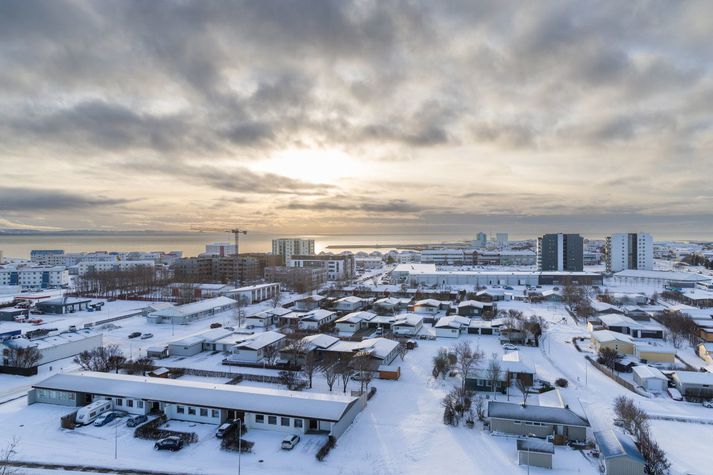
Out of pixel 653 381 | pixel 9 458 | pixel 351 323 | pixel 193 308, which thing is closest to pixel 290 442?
pixel 9 458

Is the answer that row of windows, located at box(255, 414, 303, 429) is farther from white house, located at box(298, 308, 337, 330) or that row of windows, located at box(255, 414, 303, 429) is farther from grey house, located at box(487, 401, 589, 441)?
white house, located at box(298, 308, 337, 330)

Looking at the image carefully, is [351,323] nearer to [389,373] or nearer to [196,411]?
[389,373]

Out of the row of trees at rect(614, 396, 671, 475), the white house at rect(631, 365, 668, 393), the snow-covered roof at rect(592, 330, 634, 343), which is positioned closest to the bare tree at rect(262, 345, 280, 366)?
the row of trees at rect(614, 396, 671, 475)

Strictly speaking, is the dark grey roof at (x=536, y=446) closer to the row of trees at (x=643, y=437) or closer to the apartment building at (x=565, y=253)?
the row of trees at (x=643, y=437)

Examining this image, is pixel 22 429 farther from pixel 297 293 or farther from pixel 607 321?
pixel 297 293

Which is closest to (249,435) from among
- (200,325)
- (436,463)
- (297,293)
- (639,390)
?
(436,463)

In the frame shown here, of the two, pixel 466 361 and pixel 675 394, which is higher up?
pixel 466 361

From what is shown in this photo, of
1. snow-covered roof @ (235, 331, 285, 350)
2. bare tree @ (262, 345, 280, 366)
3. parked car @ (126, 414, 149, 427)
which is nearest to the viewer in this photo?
parked car @ (126, 414, 149, 427)
